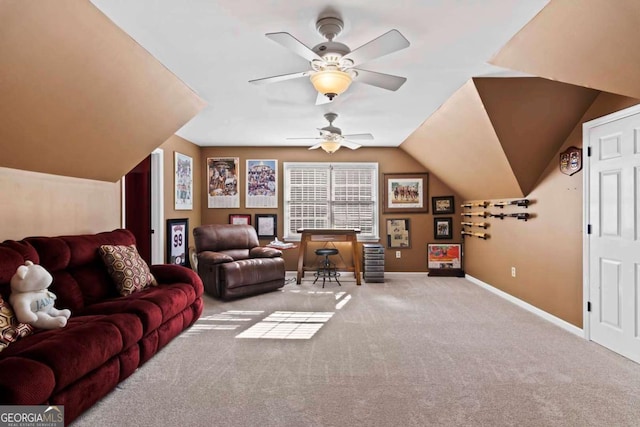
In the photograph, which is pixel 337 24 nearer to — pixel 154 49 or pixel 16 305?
pixel 154 49

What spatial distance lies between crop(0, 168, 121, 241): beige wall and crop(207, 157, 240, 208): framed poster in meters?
2.51

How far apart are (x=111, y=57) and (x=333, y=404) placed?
276 cm

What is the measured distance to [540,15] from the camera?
2316 millimetres

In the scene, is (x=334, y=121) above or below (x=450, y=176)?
above

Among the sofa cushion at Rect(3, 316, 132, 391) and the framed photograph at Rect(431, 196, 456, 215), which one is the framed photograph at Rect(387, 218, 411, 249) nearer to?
the framed photograph at Rect(431, 196, 456, 215)

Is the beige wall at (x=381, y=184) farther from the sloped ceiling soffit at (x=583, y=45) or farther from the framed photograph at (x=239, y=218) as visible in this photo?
the sloped ceiling soffit at (x=583, y=45)

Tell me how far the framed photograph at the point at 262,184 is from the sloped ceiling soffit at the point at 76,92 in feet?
9.37

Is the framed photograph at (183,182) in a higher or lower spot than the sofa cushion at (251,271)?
higher

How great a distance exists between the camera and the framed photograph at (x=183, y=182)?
5.65 m

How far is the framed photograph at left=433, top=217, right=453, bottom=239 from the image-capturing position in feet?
22.1

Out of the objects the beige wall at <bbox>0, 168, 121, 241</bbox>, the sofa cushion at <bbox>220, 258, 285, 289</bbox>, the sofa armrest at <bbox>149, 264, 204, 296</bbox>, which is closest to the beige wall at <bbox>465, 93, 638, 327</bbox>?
the sofa cushion at <bbox>220, 258, 285, 289</bbox>

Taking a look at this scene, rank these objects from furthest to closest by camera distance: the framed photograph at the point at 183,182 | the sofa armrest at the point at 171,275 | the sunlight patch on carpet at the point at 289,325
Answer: the framed photograph at the point at 183,182
the sofa armrest at the point at 171,275
the sunlight patch on carpet at the point at 289,325

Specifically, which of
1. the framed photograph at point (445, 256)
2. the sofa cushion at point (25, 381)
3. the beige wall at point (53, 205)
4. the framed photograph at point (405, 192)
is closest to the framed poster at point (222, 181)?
the beige wall at point (53, 205)

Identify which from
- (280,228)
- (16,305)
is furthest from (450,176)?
(16,305)
